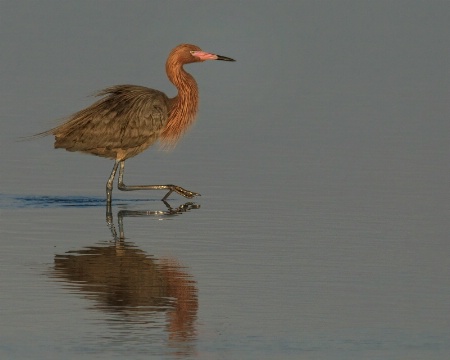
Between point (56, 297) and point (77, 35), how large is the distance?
3274 cm

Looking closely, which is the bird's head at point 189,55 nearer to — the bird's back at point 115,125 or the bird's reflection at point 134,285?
the bird's back at point 115,125

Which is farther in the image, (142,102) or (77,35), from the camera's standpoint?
(77,35)

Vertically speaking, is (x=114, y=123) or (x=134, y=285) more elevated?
(x=114, y=123)

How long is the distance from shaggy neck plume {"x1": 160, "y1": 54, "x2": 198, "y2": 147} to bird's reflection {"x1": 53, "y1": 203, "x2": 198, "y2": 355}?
5.05 meters

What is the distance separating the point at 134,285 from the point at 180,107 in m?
7.71

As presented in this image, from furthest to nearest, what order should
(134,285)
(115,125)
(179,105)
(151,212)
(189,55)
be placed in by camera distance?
(189,55), (179,105), (115,125), (151,212), (134,285)

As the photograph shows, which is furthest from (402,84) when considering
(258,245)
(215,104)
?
(258,245)

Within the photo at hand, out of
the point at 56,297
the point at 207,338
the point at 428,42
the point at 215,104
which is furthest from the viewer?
the point at 428,42

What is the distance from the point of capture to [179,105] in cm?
2123

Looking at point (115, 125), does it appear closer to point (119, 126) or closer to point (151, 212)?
point (119, 126)

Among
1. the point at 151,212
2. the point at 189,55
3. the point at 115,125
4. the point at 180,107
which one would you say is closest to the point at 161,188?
the point at 151,212

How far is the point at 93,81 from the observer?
113ft

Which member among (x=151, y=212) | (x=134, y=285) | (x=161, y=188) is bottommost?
(x=134, y=285)

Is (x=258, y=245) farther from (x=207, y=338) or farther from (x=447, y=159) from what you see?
(x=447, y=159)
